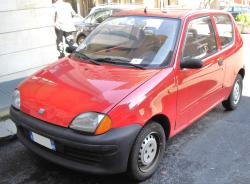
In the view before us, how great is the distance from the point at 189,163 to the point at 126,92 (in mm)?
1288

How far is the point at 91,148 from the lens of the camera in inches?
130

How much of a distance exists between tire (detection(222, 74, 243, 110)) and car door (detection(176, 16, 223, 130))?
0.63 metres

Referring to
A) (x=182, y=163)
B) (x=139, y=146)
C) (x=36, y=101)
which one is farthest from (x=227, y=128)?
(x=36, y=101)

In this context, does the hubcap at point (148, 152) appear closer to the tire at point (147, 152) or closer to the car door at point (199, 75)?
the tire at point (147, 152)

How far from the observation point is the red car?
3.40 meters

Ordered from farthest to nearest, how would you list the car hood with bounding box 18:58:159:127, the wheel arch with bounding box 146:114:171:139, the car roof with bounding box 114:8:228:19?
the car roof with bounding box 114:8:228:19, the wheel arch with bounding box 146:114:171:139, the car hood with bounding box 18:58:159:127

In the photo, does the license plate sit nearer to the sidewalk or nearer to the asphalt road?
the asphalt road

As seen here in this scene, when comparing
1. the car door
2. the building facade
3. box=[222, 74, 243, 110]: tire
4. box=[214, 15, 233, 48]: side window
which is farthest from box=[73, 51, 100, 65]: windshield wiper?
the building facade

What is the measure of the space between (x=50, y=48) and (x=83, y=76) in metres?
4.26

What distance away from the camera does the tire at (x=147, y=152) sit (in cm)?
359

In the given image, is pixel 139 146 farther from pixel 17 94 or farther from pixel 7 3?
pixel 7 3

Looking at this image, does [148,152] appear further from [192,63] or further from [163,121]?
[192,63]

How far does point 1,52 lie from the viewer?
7016mm

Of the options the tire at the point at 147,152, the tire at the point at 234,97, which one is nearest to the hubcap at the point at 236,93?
the tire at the point at 234,97
